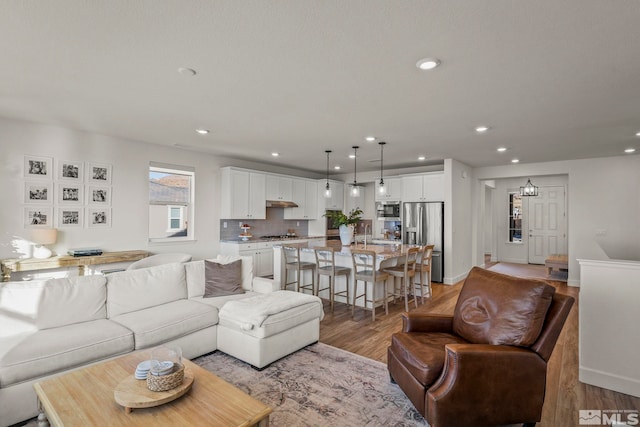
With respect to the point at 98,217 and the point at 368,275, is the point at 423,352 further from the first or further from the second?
the point at 98,217

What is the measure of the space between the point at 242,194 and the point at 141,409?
5.06 metres

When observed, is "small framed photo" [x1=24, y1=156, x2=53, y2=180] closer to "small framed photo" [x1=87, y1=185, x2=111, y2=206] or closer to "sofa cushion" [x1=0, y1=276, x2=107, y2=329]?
"small framed photo" [x1=87, y1=185, x2=111, y2=206]

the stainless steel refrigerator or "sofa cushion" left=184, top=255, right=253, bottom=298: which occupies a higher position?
the stainless steel refrigerator

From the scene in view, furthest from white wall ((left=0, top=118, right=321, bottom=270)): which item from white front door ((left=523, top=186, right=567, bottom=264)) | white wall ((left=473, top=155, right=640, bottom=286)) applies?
white front door ((left=523, top=186, right=567, bottom=264))

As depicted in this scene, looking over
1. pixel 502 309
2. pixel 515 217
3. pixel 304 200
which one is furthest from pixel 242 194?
pixel 515 217

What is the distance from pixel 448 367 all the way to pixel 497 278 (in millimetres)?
905

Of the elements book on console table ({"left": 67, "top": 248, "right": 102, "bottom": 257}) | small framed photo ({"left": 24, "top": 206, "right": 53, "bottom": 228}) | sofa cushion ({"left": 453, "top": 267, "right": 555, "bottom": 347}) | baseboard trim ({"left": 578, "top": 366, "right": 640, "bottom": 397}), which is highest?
small framed photo ({"left": 24, "top": 206, "right": 53, "bottom": 228})

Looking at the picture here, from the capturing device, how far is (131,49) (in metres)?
2.33

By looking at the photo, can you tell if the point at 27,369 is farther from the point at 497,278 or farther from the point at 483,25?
the point at 483,25

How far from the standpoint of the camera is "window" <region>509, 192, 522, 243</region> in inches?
393

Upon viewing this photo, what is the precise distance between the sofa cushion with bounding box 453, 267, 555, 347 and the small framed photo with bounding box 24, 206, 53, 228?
5.10 meters

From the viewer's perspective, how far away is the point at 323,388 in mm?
2645

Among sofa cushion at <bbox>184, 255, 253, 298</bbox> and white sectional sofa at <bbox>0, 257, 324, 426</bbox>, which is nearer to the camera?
white sectional sofa at <bbox>0, 257, 324, 426</bbox>

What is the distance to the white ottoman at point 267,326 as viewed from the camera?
2939 millimetres
